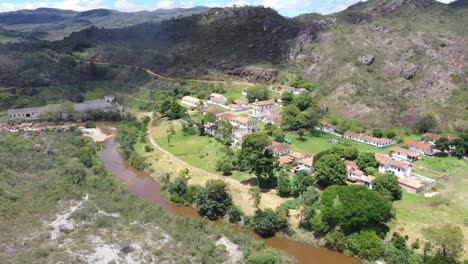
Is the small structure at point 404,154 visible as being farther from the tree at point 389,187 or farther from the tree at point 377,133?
the tree at point 389,187

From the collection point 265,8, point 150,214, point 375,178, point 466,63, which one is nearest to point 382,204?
point 375,178

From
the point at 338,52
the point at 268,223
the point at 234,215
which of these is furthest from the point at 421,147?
the point at 338,52

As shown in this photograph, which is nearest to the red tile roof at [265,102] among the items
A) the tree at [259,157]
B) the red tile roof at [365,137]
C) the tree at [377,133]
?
the red tile roof at [365,137]

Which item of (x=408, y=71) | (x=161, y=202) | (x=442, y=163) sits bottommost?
(x=161, y=202)

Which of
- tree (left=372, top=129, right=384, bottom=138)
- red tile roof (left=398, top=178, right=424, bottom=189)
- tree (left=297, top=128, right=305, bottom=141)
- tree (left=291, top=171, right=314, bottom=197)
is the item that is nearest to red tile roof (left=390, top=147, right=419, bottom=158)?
tree (left=372, top=129, right=384, bottom=138)

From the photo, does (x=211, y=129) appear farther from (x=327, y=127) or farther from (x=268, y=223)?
(x=268, y=223)

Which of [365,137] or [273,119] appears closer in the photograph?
[365,137]

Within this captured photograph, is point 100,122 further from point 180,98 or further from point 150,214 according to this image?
point 150,214
